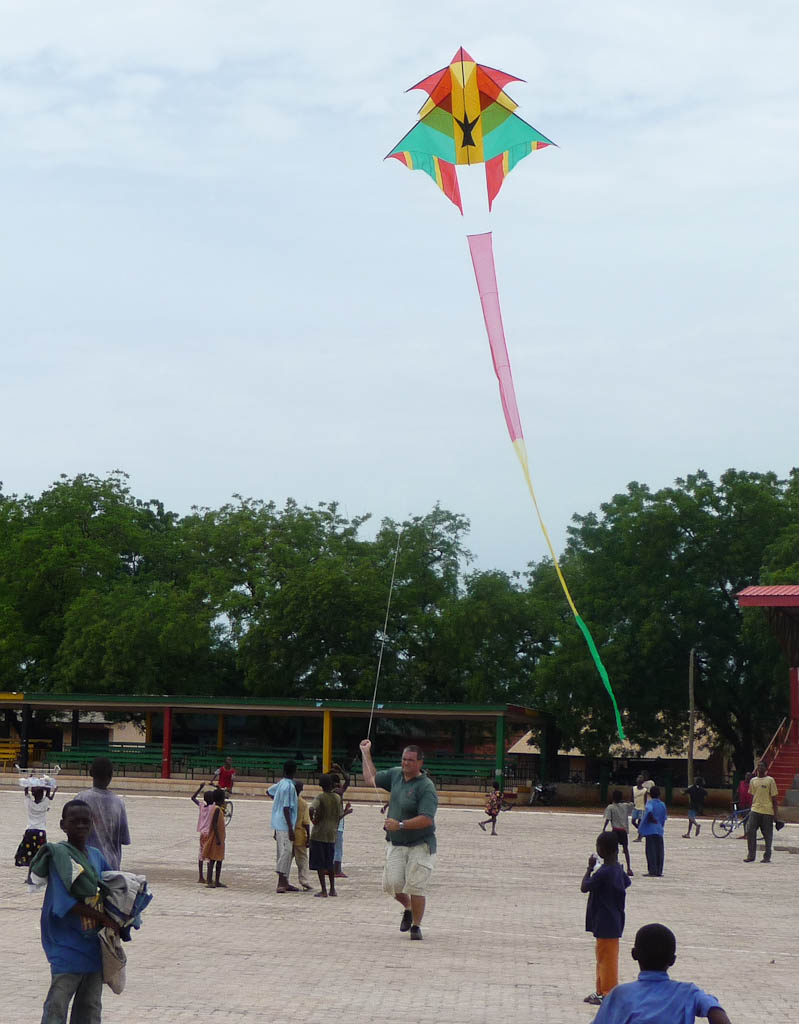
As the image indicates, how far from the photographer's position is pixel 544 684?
4706 cm

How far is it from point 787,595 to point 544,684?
1063cm

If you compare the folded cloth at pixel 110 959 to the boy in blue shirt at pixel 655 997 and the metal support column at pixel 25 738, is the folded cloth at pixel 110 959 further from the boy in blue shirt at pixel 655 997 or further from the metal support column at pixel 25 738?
the metal support column at pixel 25 738

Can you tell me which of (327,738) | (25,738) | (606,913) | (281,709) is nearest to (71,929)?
(606,913)

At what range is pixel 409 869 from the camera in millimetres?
11789

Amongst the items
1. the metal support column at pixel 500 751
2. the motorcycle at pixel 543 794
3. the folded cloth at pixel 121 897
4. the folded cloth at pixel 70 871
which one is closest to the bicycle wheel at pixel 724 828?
the metal support column at pixel 500 751

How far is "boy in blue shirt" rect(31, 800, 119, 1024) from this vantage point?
6557 mm

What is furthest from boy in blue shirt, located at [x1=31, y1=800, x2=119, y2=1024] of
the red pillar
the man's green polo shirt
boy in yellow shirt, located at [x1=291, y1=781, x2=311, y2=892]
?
the red pillar

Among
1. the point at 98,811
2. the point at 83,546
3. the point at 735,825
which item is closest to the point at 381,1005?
the point at 98,811

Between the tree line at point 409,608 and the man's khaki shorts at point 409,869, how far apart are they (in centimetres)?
3317

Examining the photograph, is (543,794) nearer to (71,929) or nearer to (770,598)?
(770,598)

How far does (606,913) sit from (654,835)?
35.4 ft

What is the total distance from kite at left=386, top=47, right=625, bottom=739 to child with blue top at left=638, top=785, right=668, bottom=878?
→ 3.11 m

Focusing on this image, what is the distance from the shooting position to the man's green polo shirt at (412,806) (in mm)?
11781

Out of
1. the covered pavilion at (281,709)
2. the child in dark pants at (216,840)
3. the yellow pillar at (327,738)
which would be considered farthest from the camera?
the yellow pillar at (327,738)
